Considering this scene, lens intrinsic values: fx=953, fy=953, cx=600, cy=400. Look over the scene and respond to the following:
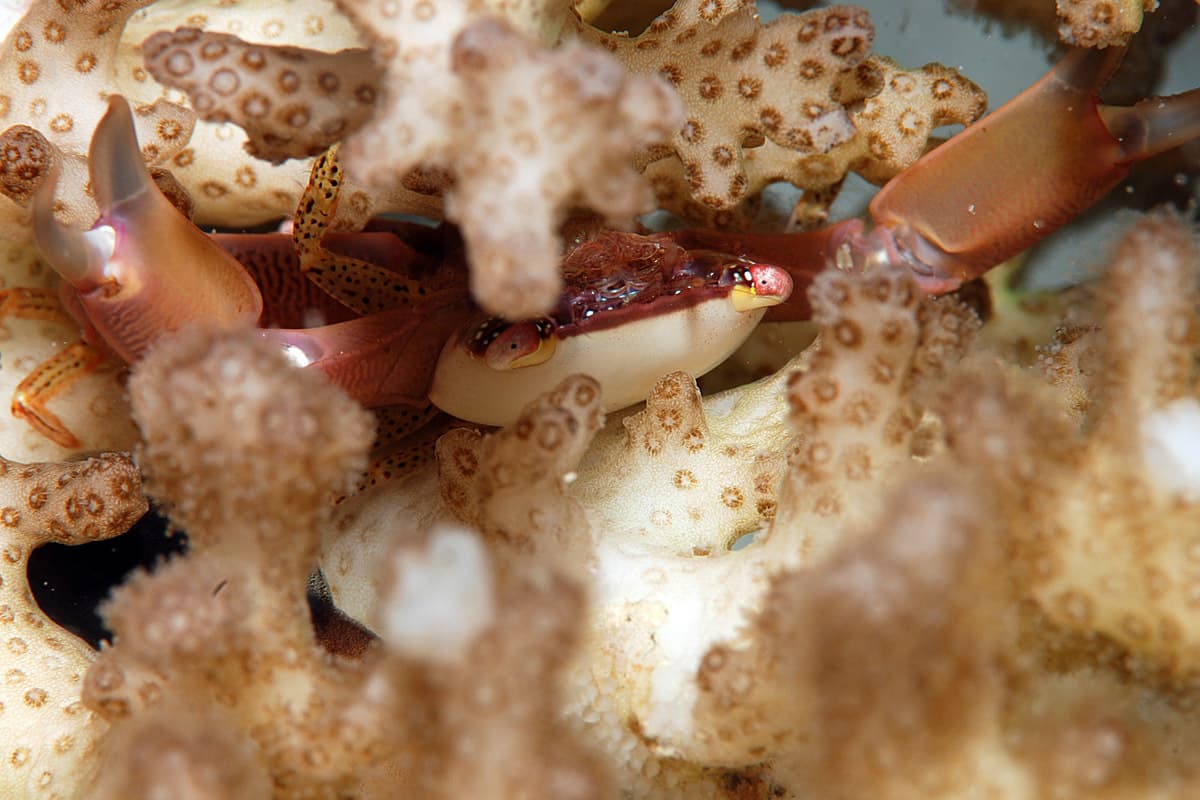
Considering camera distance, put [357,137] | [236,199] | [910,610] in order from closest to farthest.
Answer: [910,610] < [357,137] < [236,199]

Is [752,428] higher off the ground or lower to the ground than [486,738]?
lower

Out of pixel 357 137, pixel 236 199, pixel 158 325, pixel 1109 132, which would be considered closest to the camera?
pixel 357 137

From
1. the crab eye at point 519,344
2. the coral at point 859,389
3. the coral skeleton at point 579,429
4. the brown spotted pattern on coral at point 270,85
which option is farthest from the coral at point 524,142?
the crab eye at point 519,344

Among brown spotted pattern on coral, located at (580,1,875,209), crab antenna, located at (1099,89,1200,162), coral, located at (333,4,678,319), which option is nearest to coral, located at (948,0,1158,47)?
crab antenna, located at (1099,89,1200,162)

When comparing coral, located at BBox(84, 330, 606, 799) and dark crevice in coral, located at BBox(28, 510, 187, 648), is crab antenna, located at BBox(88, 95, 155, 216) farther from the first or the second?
dark crevice in coral, located at BBox(28, 510, 187, 648)

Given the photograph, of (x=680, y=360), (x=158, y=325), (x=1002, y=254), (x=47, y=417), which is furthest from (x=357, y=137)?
(x=1002, y=254)

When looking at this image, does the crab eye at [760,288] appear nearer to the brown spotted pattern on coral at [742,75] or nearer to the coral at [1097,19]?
the brown spotted pattern on coral at [742,75]

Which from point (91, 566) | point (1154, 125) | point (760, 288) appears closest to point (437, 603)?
point (760, 288)

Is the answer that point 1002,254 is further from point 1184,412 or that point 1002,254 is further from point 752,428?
point 1184,412
